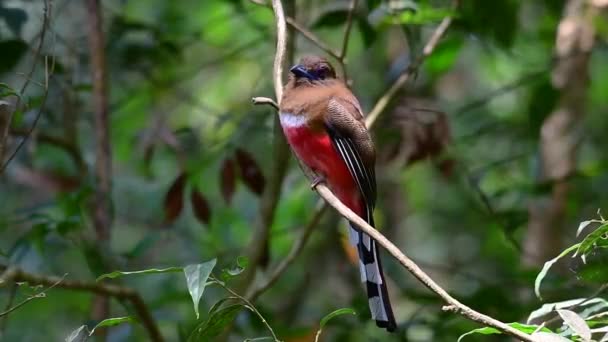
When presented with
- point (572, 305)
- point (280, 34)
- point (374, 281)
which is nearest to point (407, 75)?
point (374, 281)

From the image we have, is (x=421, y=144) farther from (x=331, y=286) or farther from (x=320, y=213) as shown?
(x=331, y=286)

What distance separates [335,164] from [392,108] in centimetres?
65

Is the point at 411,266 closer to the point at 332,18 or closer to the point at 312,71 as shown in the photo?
the point at 312,71

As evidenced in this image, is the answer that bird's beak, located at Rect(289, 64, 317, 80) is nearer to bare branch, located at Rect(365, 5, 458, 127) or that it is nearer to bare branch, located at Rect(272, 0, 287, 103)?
bare branch, located at Rect(365, 5, 458, 127)

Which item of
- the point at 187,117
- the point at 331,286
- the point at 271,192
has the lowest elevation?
the point at 331,286

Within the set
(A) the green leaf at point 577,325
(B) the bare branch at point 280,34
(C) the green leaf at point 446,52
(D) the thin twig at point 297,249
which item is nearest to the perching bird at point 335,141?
(D) the thin twig at point 297,249

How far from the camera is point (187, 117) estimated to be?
6379 mm

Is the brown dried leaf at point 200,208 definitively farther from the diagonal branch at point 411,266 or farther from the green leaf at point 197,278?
the green leaf at point 197,278

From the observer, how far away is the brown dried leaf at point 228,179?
374 centimetres

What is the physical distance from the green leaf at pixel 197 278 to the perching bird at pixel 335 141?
3.73 ft

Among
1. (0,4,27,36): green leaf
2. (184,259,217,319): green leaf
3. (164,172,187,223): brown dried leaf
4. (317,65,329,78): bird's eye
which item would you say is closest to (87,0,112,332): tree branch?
(164,172,187,223): brown dried leaf

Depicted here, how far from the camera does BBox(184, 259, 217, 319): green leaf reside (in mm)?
2008

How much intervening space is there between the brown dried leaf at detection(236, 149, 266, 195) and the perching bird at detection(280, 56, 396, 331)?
15.3 inches

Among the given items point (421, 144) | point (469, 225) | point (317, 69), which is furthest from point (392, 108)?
point (469, 225)
